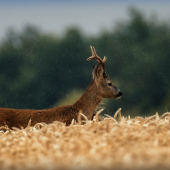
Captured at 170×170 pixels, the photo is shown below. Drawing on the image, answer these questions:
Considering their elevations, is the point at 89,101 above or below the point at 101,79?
below

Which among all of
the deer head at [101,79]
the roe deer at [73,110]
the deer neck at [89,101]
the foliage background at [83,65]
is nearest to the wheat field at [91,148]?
the roe deer at [73,110]

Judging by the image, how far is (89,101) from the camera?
436 inches

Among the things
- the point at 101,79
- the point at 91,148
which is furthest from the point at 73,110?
the point at 91,148

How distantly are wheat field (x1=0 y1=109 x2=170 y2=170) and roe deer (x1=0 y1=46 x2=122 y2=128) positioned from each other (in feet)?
14.9

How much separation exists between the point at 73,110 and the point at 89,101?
0.81 meters

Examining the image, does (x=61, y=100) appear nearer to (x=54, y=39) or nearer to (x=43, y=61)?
(x=43, y=61)

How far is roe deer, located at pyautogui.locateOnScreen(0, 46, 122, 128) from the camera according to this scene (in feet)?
31.6

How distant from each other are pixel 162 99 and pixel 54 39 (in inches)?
818

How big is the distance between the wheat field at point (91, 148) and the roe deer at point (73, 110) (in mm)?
4555

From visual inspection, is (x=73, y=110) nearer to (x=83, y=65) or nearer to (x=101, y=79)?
(x=101, y=79)

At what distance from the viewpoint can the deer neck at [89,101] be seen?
1091cm

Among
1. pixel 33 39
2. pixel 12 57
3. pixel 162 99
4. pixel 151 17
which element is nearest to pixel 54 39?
pixel 33 39

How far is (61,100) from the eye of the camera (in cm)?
5141

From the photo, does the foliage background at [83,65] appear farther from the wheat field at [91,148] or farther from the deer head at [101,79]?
the wheat field at [91,148]
